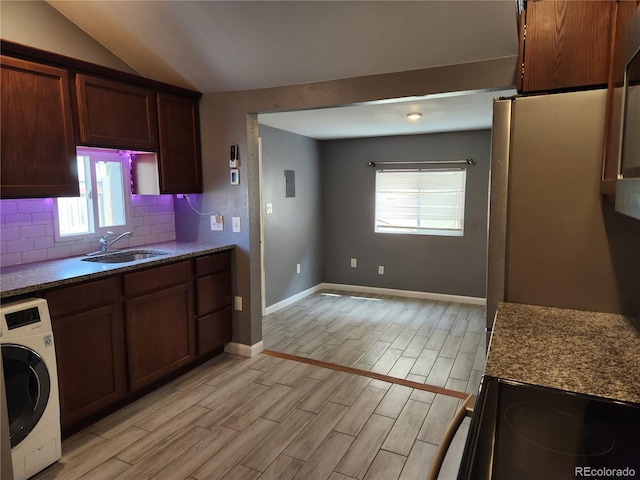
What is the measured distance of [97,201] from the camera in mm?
3074

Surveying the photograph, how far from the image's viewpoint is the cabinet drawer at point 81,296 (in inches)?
85.5

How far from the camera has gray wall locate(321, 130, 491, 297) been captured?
17.0 ft

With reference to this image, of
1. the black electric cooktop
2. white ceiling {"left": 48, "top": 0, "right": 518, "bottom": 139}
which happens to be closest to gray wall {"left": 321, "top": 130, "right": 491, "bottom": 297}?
white ceiling {"left": 48, "top": 0, "right": 518, "bottom": 139}

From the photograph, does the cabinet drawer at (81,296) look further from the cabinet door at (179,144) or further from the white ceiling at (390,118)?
the white ceiling at (390,118)

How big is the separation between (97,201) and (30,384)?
1.50m

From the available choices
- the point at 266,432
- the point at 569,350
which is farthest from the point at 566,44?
the point at 266,432

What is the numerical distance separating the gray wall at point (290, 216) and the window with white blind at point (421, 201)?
0.93 metres

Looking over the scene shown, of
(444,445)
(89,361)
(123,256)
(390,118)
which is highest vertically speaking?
(390,118)

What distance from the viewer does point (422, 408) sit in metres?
2.67

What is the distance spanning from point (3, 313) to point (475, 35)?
2773mm

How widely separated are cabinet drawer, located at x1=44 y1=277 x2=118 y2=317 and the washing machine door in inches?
10.8

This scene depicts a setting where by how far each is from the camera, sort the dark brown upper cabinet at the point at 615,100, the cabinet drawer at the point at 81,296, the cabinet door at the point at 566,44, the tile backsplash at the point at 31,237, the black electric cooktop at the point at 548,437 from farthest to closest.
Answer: the tile backsplash at the point at 31,237
the cabinet drawer at the point at 81,296
the cabinet door at the point at 566,44
the dark brown upper cabinet at the point at 615,100
the black electric cooktop at the point at 548,437

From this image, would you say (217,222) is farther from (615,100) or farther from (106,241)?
(615,100)

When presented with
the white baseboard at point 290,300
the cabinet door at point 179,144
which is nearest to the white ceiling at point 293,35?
the cabinet door at point 179,144
